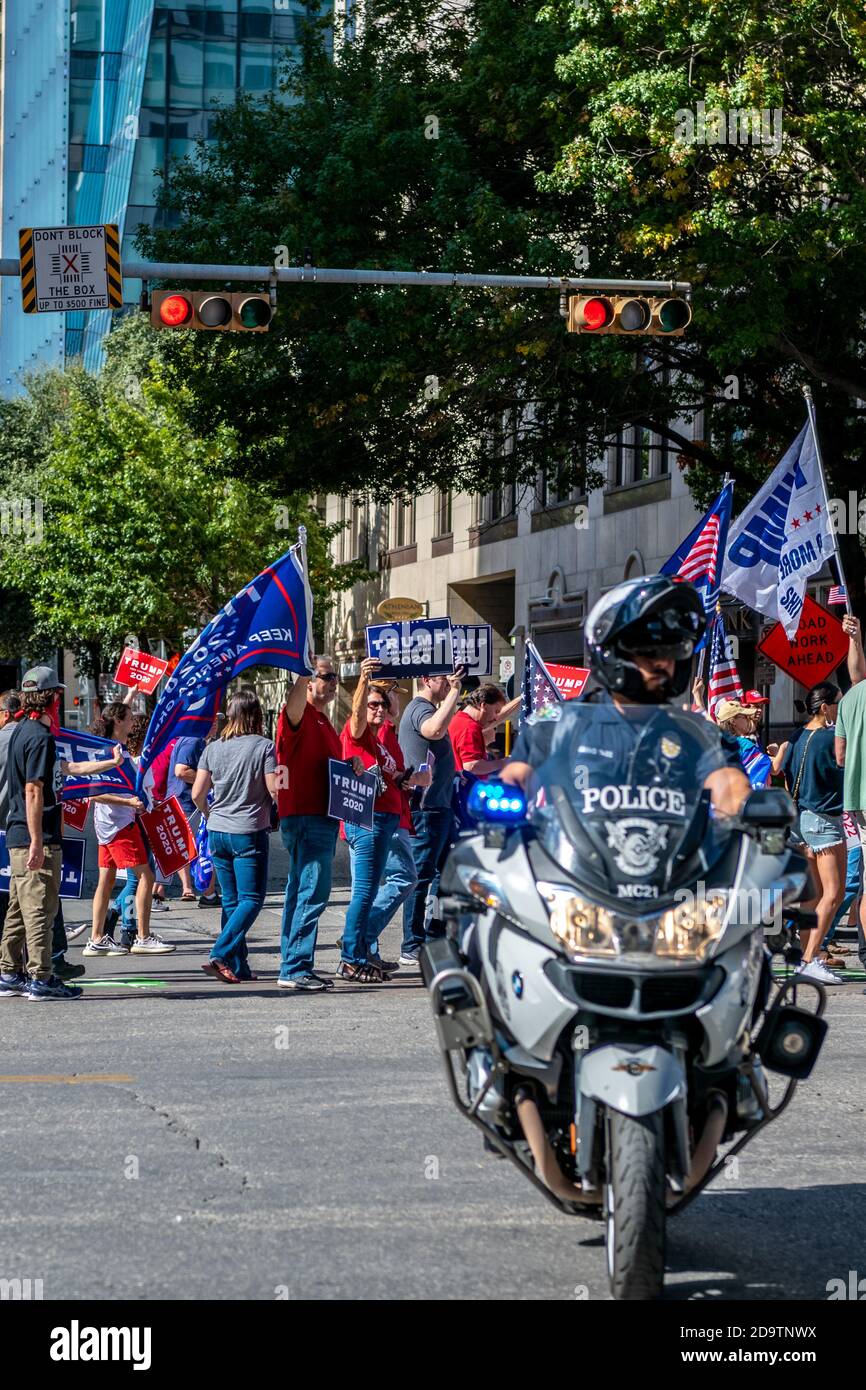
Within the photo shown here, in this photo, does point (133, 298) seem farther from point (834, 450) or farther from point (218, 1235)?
point (218, 1235)

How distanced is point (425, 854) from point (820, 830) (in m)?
2.68

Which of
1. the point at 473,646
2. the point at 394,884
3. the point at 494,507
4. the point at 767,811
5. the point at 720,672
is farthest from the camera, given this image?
the point at 494,507

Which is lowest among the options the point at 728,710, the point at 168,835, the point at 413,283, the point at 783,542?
the point at 168,835

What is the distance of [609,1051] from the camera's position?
4918 millimetres

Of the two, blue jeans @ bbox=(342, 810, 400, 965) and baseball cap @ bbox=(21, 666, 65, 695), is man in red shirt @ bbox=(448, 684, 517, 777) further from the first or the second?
baseball cap @ bbox=(21, 666, 65, 695)

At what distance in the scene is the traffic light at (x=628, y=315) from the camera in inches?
643

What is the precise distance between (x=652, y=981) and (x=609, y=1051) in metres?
0.20

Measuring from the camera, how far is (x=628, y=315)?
1653 cm

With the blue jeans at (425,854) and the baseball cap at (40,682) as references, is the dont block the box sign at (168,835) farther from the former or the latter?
the baseball cap at (40,682)

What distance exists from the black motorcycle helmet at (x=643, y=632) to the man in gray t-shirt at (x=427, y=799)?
766 cm

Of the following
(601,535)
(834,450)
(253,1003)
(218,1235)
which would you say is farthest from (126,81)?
(218,1235)

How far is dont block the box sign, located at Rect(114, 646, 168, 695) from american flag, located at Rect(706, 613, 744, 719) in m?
12.8

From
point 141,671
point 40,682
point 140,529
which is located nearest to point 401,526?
point 140,529

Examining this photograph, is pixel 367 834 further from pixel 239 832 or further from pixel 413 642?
pixel 413 642
